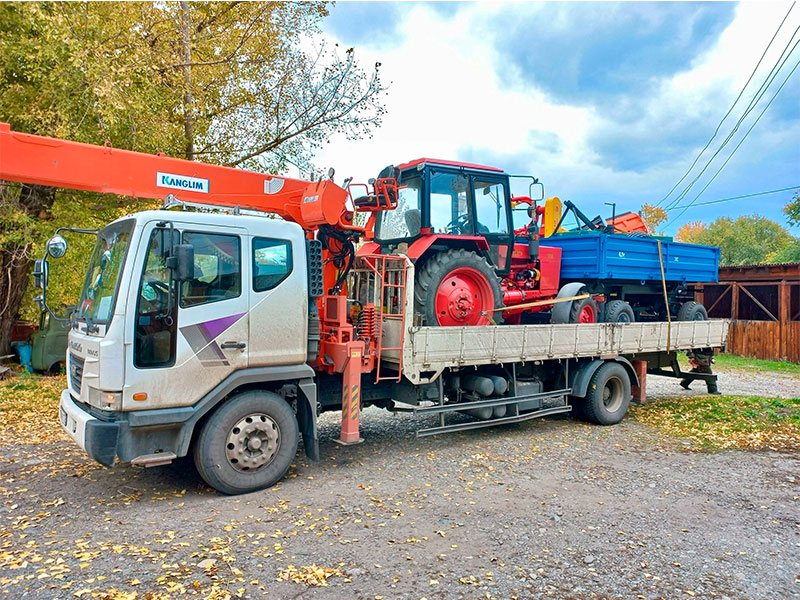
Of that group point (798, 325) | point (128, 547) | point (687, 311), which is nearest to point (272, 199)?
point (128, 547)

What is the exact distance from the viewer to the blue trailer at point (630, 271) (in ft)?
32.5

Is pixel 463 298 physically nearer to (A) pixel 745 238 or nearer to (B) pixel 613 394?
(B) pixel 613 394

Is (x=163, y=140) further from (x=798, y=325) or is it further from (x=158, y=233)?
(x=798, y=325)

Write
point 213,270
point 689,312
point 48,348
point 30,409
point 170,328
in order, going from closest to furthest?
1. point 170,328
2. point 213,270
3. point 30,409
4. point 689,312
5. point 48,348

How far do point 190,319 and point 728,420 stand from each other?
812 cm

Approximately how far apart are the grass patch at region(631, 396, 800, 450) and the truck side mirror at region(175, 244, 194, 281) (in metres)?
6.75

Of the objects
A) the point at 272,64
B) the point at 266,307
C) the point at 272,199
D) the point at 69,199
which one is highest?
the point at 272,64

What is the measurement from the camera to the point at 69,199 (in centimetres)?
1155

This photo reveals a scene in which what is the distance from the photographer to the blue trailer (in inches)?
390

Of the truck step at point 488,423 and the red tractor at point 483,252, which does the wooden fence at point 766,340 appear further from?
the truck step at point 488,423

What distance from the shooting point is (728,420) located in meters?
9.01

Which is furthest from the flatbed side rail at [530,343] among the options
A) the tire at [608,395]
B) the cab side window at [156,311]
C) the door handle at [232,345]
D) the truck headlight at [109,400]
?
the truck headlight at [109,400]

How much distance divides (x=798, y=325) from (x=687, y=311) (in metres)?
8.87

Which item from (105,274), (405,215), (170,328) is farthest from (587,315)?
(105,274)
